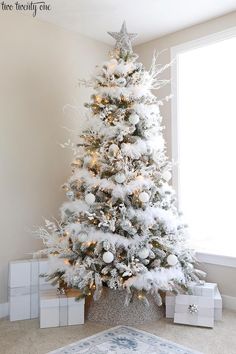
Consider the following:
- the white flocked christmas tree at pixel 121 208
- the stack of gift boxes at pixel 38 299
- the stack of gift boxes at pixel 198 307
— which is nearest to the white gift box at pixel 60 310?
the stack of gift boxes at pixel 38 299

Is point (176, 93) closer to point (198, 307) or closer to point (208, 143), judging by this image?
point (208, 143)

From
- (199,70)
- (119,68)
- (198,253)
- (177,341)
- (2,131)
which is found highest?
(199,70)

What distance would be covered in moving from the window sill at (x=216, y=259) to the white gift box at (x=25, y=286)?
1483 millimetres

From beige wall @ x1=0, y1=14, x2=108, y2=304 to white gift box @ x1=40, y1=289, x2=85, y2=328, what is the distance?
0.51 m

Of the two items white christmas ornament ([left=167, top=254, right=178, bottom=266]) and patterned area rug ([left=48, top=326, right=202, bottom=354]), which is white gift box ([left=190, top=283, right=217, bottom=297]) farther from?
patterned area rug ([left=48, top=326, right=202, bottom=354])

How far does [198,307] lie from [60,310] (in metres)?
1.12

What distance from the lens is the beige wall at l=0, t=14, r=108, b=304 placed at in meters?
3.21

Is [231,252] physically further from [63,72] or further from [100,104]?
[63,72]

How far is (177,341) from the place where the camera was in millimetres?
2598

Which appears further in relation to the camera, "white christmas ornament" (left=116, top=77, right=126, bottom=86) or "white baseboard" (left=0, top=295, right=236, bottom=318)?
"white baseboard" (left=0, top=295, right=236, bottom=318)

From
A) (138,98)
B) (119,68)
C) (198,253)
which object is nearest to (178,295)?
(198,253)

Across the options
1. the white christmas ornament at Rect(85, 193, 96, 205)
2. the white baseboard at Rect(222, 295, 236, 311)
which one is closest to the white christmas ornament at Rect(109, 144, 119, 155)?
the white christmas ornament at Rect(85, 193, 96, 205)

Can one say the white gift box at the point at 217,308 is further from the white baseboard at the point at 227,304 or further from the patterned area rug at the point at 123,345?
the patterned area rug at the point at 123,345

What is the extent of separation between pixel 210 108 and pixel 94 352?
2.46 metres
